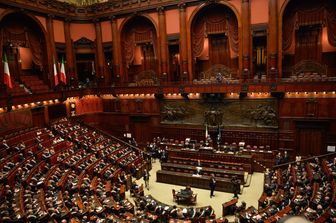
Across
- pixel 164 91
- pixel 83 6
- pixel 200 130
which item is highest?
pixel 83 6

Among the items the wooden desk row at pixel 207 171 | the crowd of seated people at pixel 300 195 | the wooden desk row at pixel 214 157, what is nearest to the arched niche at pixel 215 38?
the wooden desk row at pixel 214 157

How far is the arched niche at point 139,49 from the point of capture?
803 inches

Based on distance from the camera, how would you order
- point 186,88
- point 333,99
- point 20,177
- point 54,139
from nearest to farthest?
point 20,177 → point 333,99 → point 54,139 → point 186,88

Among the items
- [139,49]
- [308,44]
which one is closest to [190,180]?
[308,44]

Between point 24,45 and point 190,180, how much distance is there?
13.6m

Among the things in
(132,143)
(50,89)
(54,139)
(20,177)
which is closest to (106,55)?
(50,89)

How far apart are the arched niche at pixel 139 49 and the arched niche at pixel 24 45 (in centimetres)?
557

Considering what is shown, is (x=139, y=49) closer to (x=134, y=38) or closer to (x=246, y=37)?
(x=134, y=38)

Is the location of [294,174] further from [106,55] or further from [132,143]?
[106,55]

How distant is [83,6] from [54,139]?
35.0 ft

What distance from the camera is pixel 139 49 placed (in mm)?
22281

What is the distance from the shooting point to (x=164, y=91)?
1892 cm

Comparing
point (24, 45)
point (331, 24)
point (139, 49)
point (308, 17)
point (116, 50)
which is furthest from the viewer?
point (139, 49)

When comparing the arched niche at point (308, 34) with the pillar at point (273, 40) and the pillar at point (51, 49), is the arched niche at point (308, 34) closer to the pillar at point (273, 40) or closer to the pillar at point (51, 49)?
the pillar at point (273, 40)
